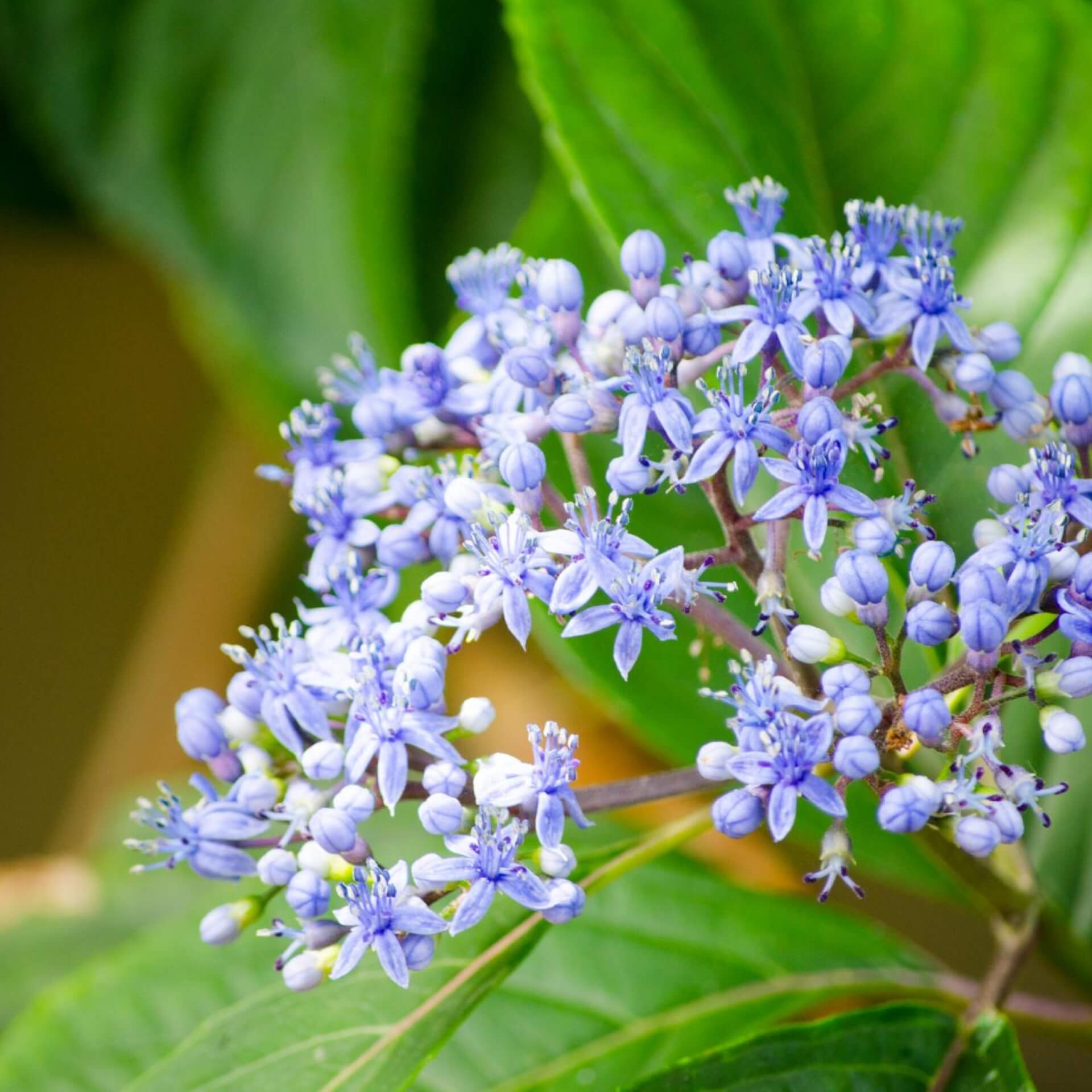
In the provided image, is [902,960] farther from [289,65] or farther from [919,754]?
[289,65]

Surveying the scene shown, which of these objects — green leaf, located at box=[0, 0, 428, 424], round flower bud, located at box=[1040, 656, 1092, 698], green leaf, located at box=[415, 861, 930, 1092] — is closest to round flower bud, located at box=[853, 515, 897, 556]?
round flower bud, located at box=[1040, 656, 1092, 698]

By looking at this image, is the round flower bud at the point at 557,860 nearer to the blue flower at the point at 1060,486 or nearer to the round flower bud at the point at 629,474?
the round flower bud at the point at 629,474

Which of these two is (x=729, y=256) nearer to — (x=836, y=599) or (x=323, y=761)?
(x=836, y=599)

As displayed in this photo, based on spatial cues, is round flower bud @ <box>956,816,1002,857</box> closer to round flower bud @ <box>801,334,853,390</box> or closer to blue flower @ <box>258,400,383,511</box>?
round flower bud @ <box>801,334,853,390</box>

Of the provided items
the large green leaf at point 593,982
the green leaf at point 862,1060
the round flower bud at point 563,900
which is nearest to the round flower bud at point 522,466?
the round flower bud at point 563,900

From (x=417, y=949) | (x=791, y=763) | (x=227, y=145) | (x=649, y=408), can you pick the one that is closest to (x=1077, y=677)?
(x=791, y=763)

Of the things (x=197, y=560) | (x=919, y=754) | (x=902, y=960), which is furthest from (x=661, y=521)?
(x=197, y=560)
